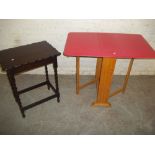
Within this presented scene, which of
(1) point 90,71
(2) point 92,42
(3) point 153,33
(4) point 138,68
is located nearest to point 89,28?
(2) point 92,42

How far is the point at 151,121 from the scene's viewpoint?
2.41m

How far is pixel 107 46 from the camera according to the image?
2174 mm

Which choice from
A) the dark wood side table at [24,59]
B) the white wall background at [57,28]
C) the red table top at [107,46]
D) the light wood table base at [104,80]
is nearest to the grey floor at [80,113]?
the light wood table base at [104,80]

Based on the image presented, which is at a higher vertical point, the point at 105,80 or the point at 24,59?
the point at 24,59

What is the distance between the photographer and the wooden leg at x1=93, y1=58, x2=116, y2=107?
6.97 feet

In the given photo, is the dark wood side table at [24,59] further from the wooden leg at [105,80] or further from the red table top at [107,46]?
the wooden leg at [105,80]

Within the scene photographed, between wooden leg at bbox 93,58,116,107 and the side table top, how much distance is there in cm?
64

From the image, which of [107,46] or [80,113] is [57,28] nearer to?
[107,46]

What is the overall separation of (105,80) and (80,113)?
658mm

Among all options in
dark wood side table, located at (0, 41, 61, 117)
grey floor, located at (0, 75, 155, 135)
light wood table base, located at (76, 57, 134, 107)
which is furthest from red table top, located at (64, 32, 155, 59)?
grey floor, located at (0, 75, 155, 135)

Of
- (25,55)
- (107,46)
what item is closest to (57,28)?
(25,55)

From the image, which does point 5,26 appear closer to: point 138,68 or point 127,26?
point 127,26

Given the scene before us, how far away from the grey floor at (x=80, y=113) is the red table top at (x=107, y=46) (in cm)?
99
